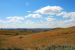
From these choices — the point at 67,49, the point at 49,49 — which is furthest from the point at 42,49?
the point at 67,49

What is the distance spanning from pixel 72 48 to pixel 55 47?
1610 millimetres

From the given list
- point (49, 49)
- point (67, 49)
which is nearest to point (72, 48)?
point (67, 49)

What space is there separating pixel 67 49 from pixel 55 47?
1164mm

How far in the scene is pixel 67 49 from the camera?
21484mm

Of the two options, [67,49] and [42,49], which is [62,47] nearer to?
[67,49]

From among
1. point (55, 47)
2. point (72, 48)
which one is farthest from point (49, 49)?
point (72, 48)

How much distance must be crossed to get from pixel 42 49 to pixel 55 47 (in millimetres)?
1241

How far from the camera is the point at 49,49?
69.1 ft

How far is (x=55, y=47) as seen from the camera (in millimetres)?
21266

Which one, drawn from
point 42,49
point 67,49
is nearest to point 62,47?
point 67,49

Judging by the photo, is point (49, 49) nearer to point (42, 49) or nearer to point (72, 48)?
point (42, 49)

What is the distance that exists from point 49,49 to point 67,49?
1736 mm

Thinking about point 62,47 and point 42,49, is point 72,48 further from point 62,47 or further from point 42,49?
point 42,49

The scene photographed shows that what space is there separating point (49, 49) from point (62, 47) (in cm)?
131
